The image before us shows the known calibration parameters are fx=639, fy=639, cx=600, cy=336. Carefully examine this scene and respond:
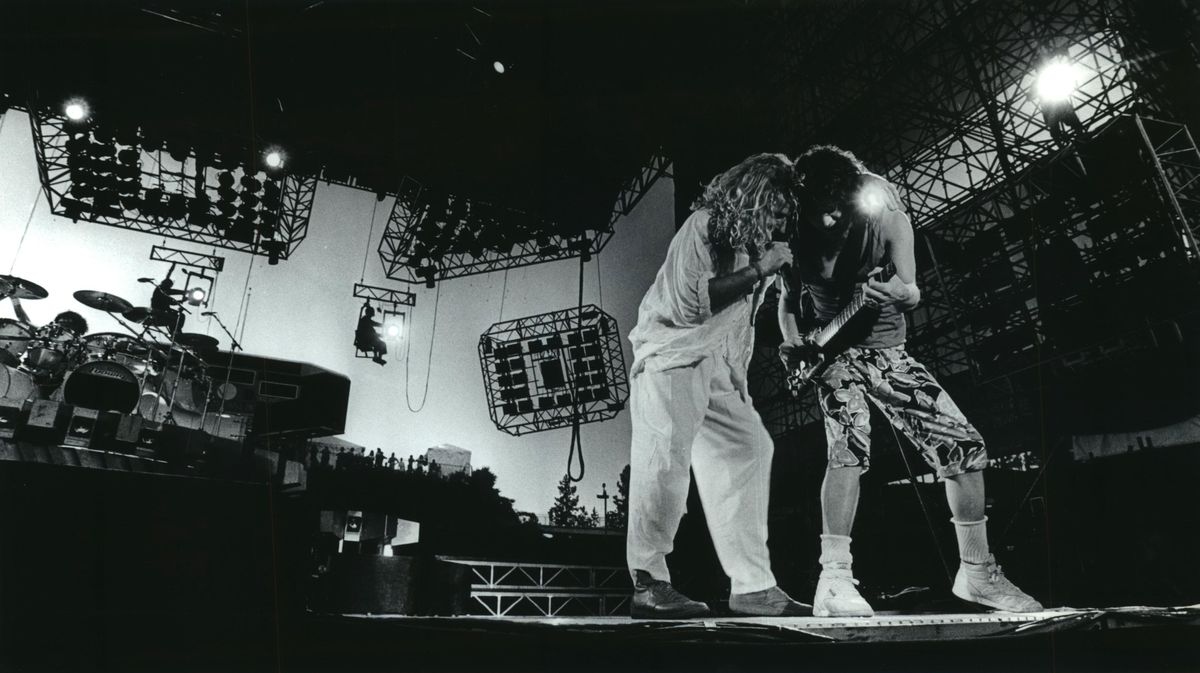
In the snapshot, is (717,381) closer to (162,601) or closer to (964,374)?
(162,601)

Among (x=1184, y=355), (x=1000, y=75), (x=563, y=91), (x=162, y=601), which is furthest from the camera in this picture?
(x=1000, y=75)

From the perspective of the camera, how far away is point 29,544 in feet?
9.68

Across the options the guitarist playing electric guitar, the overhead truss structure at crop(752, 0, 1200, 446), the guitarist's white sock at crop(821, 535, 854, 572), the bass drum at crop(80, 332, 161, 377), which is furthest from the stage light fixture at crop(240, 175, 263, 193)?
the guitarist's white sock at crop(821, 535, 854, 572)

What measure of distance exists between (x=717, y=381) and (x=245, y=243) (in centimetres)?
662

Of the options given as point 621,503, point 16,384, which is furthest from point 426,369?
point 16,384

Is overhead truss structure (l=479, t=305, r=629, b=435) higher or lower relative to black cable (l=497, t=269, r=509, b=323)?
lower

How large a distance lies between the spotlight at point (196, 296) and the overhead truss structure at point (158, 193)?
0.61 meters

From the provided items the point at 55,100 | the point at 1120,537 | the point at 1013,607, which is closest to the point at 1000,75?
the point at 1120,537

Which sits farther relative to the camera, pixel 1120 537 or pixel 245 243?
pixel 245 243

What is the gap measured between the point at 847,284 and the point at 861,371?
0.54 meters

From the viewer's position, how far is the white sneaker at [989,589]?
3.25 m

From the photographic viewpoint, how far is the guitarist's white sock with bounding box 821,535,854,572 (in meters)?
3.22

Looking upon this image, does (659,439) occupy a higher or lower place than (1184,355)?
lower

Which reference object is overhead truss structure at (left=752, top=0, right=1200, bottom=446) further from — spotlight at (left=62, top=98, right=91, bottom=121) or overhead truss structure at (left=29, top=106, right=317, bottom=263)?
spotlight at (left=62, top=98, right=91, bottom=121)
